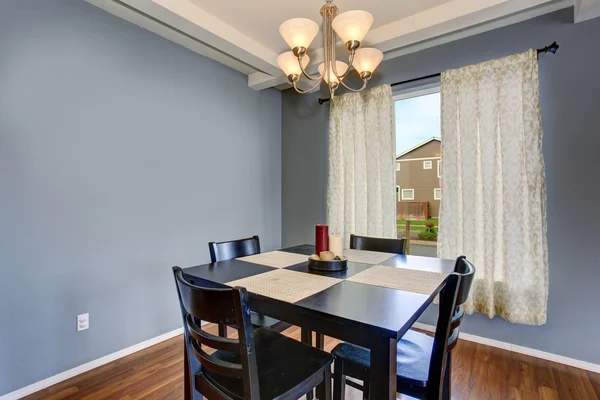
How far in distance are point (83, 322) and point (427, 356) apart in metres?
2.13

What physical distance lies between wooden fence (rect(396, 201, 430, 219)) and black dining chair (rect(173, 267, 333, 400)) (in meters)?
1.94

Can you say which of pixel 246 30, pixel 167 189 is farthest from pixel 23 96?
pixel 246 30

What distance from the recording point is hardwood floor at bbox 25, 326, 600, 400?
1.71 meters

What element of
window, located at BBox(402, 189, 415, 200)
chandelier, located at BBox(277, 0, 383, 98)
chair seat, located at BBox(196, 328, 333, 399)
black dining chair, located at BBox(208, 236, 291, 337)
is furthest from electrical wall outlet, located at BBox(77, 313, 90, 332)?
window, located at BBox(402, 189, 415, 200)

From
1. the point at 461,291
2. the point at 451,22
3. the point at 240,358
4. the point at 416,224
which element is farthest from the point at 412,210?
the point at 240,358

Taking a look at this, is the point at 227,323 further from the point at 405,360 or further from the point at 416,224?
the point at 416,224

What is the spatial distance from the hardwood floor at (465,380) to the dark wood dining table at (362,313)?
36.0 inches

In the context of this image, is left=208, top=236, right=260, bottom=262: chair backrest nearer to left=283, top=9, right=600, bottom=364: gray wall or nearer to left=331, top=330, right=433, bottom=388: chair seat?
left=331, top=330, right=433, bottom=388: chair seat

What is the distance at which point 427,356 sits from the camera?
127 cm

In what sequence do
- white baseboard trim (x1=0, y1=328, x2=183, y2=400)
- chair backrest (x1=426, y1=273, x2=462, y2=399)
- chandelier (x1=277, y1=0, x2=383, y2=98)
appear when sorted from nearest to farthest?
1. chair backrest (x1=426, y1=273, x2=462, y2=399)
2. chandelier (x1=277, y1=0, x2=383, y2=98)
3. white baseboard trim (x1=0, y1=328, x2=183, y2=400)

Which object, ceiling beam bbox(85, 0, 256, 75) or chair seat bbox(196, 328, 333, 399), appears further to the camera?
ceiling beam bbox(85, 0, 256, 75)

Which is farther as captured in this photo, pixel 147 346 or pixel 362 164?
pixel 362 164

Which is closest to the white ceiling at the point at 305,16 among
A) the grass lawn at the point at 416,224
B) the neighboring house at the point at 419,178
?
the neighboring house at the point at 419,178

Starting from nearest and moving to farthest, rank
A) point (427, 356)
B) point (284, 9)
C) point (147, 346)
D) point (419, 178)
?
point (427, 356) → point (284, 9) → point (147, 346) → point (419, 178)
